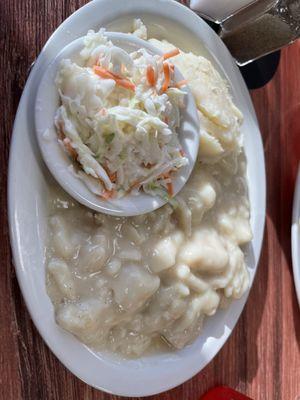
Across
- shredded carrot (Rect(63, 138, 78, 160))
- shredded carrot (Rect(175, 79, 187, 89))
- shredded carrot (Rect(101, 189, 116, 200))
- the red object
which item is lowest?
the red object

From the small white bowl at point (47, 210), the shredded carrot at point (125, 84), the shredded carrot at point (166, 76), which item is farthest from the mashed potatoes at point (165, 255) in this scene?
the shredded carrot at point (125, 84)

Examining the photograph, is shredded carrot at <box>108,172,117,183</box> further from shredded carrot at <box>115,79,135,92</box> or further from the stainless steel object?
the stainless steel object

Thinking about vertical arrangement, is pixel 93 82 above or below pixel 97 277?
above

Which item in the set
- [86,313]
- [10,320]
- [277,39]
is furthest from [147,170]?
[277,39]

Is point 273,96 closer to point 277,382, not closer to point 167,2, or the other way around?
point 167,2

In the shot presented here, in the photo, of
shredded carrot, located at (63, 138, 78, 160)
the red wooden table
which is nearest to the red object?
the red wooden table

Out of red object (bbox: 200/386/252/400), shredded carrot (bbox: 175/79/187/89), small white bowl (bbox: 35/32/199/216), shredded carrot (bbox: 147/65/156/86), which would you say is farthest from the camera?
red object (bbox: 200/386/252/400)
